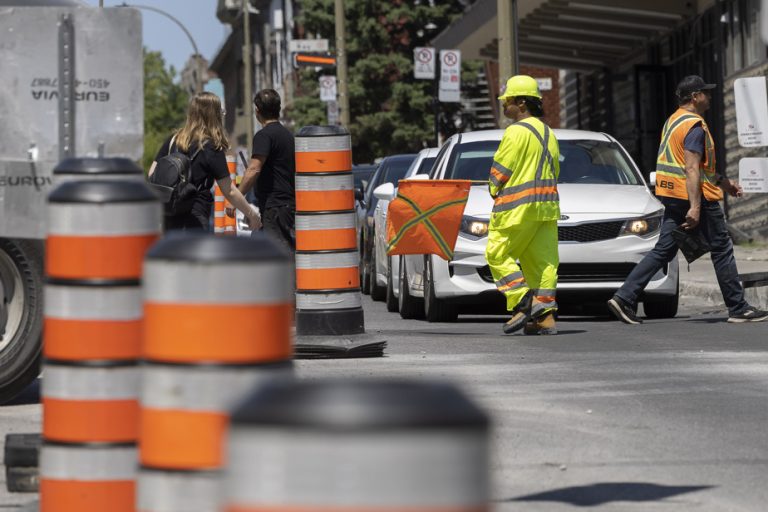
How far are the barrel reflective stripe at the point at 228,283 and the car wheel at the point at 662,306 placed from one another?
11.0m

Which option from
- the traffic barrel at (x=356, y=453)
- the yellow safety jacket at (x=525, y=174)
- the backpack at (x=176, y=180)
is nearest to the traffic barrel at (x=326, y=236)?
the backpack at (x=176, y=180)

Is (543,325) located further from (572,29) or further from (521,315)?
(572,29)

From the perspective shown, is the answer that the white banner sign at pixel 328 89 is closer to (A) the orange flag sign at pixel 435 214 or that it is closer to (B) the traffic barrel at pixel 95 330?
(A) the orange flag sign at pixel 435 214

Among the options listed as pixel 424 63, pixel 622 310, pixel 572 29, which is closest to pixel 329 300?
pixel 622 310

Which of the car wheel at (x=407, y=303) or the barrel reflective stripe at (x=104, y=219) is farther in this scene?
the car wheel at (x=407, y=303)

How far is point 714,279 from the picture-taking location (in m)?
18.2

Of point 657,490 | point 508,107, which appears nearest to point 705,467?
point 657,490

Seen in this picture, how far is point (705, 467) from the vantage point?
22.8 feet

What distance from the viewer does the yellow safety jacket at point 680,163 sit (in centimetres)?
1373

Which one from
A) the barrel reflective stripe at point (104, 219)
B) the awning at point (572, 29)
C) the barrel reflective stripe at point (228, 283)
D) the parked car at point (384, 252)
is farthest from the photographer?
the awning at point (572, 29)

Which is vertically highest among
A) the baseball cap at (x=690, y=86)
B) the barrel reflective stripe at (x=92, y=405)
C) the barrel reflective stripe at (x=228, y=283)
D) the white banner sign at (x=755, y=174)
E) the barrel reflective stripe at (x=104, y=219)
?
the baseball cap at (x=690, y=86)

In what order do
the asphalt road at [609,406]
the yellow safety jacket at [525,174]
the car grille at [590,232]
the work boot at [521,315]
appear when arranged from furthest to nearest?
the car grille at [590,232], the work boot at [521,315], the yellow safety jacket at [525,174], the asphalt road at [609,406]

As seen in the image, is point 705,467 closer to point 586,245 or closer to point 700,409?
point 700,409

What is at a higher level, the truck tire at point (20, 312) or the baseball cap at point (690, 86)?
the baseball cap at point (690, 86)
